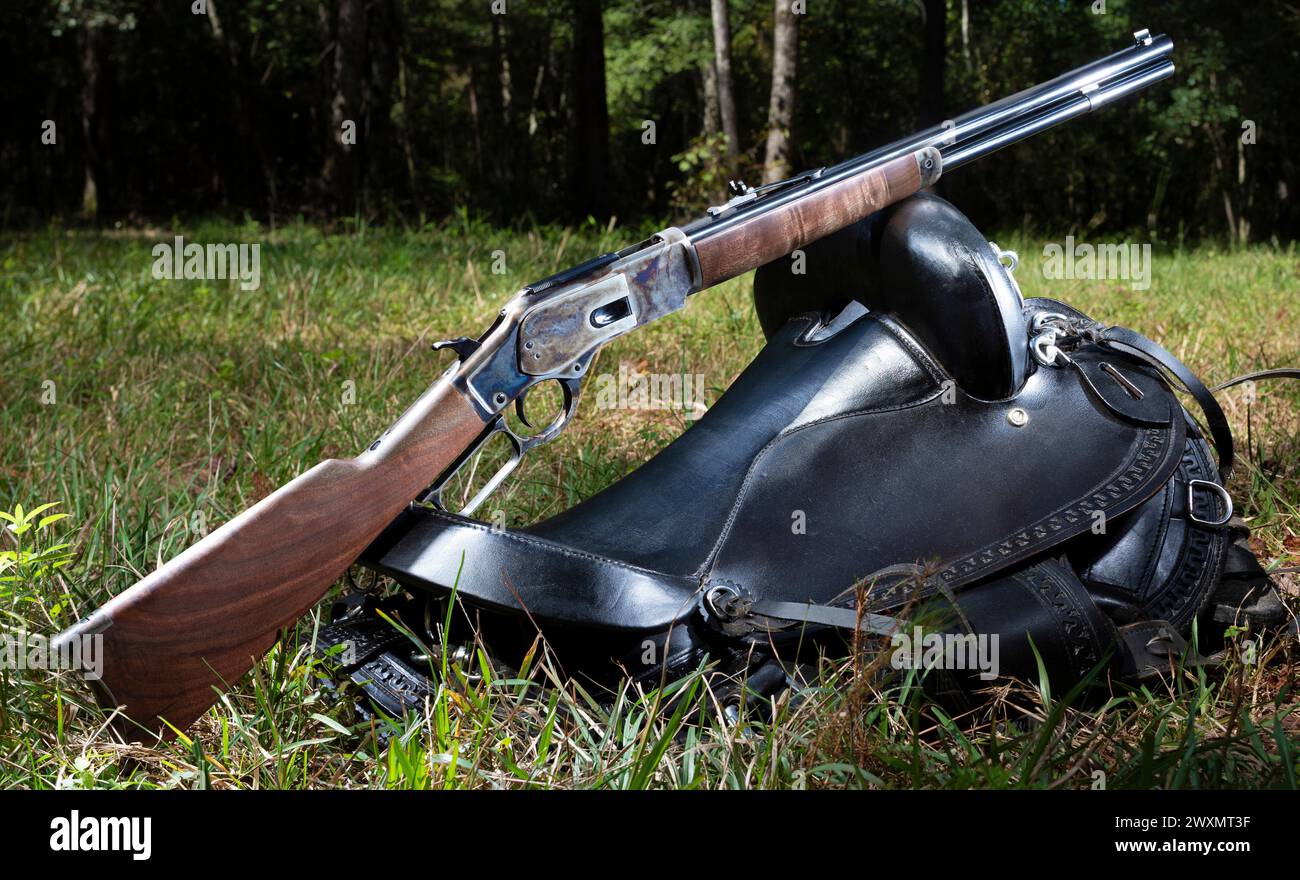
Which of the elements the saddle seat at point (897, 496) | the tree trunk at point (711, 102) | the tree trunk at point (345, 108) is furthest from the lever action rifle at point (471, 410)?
the tree trunk at point (711, 102)

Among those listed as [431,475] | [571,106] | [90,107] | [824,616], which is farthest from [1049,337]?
[90,107]

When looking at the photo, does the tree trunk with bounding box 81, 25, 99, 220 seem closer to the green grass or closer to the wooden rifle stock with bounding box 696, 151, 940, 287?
the green grass

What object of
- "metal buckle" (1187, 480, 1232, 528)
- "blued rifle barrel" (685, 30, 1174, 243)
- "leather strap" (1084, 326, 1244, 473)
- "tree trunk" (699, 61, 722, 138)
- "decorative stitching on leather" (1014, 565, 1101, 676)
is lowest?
"decorative stitching on leather" (1014, 565, 1101, 676)

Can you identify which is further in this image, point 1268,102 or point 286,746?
point 1268,102

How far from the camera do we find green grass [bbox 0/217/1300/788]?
5.46 feet

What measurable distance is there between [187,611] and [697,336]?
11.4 ft

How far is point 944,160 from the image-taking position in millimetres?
2486

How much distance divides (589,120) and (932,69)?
4.88m

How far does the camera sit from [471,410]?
6.68ft

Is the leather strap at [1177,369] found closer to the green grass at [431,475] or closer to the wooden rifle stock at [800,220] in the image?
the green grass at [431,475]

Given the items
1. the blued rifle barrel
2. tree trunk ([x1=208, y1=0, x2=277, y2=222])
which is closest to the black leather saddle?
the blued rifle barrel

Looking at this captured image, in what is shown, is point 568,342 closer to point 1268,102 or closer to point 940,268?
point 940,268
